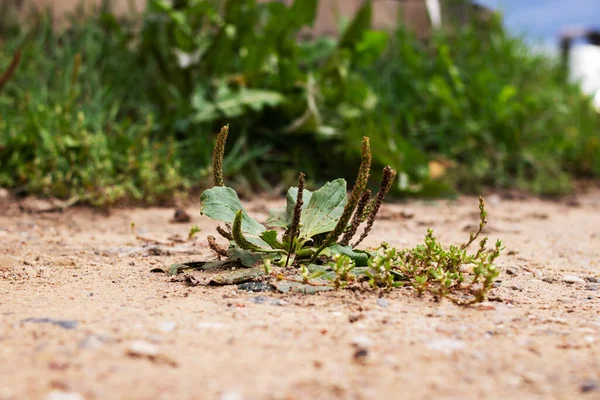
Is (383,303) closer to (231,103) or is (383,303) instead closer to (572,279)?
(572,279)

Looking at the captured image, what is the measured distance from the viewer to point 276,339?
1290 mm

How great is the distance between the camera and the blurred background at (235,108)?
11.6ft

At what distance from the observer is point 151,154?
144 inches

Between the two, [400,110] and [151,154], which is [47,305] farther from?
[400,110]

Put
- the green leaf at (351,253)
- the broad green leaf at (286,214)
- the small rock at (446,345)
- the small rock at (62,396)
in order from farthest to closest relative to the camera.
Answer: the broad green leaf at (286,214)
the green leaf at (351,253)
the small rock at (446,345)
the small rock at (62,396)

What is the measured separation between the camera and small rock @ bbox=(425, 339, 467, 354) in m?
1.26

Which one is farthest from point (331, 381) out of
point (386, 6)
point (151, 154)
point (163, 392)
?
point (386, 6)

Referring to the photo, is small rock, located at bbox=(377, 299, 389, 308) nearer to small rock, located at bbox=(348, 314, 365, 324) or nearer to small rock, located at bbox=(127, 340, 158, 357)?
small rock, located at bbox=(348, 314, 365, 324)

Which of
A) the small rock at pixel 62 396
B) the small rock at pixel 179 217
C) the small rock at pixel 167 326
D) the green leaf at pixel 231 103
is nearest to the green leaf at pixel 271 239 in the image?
the small rock at pixel 167 326

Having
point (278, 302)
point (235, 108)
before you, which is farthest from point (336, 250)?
point (235, 108)

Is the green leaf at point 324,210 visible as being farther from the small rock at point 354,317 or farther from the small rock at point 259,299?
the small rock at point 354,317

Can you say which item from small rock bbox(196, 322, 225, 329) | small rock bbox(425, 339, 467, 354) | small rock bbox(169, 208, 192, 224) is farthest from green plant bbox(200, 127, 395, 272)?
small rock bbox(169, 208, 192, 224)

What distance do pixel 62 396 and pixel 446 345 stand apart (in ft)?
2.37

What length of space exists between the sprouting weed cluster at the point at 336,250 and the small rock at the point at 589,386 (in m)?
0.44
